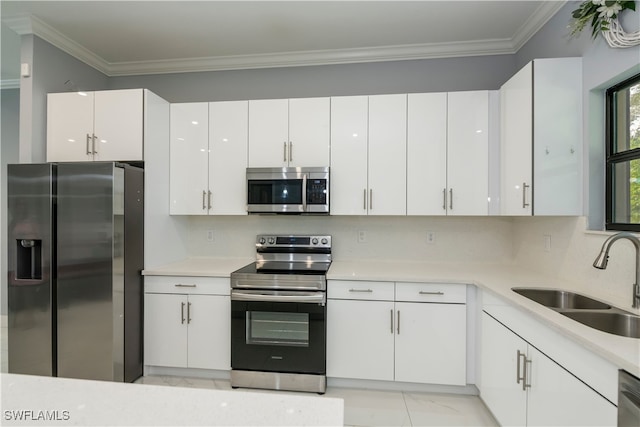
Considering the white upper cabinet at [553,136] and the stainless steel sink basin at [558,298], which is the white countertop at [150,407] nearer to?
the stainless steel sink basin at [558,298]

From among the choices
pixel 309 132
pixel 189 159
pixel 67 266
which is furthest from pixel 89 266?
pixel 309 132

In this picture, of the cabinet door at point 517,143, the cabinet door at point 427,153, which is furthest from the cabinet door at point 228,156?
the cabinet door at point 517,143

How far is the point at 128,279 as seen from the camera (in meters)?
2.22

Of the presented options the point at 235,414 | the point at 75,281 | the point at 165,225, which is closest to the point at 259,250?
the point at 165,225

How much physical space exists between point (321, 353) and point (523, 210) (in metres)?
1.75

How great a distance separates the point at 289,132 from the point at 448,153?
133 centimetres

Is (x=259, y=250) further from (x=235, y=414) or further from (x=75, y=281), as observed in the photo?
(x=235, y=414)

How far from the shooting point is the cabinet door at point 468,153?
236 centimetres

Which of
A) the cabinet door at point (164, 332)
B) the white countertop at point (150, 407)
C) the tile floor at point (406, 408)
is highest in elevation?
the white countertop at point (150, 407)

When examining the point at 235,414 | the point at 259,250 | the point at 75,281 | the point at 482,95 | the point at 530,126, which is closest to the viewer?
the point at 235,414

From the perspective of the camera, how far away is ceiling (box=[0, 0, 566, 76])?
7.09ft

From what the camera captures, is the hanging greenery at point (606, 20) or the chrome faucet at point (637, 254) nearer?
the chrome faucet at point (637, 254)

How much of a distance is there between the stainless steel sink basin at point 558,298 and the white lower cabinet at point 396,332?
0.42 m

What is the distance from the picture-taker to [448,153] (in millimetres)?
2396
